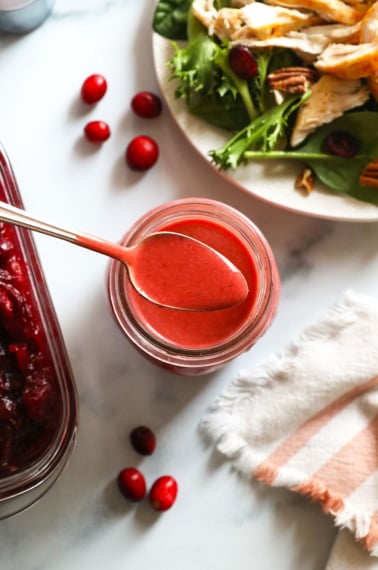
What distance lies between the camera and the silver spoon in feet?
4.69

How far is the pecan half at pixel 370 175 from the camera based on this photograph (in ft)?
5.24

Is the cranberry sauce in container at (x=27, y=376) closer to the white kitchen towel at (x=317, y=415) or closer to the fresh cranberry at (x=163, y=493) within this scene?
→ the fresh cranberry at (x=163, y=493)

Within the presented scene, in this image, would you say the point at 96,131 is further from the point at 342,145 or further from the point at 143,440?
the point at 143,440

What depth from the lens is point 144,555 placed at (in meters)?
1.63

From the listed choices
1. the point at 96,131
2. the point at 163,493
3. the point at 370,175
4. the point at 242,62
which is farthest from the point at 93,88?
the point at 163,493

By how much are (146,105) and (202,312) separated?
522 millimetres

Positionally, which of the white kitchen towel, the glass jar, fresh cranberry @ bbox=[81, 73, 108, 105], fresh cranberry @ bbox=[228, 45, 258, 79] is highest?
the glass jar

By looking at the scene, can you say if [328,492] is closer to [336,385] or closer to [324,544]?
[324,544]

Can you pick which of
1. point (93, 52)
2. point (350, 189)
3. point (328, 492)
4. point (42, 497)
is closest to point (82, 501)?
point (42, 497)

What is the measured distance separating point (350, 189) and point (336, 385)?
423mm

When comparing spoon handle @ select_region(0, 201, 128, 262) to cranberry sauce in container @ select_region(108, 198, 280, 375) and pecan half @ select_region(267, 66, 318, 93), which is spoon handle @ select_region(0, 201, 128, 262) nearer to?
cranberry sauce in container @ select_region(108, 198, 280, 375)

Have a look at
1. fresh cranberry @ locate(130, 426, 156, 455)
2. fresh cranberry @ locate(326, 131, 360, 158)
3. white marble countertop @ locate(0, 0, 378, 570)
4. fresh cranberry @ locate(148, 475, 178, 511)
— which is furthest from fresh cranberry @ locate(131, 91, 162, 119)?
fresh cranberry @ locate(148, 475, 178, 511)

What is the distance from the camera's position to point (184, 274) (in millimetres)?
1432

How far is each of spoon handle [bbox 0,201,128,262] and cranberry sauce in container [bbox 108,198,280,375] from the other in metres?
0.11
